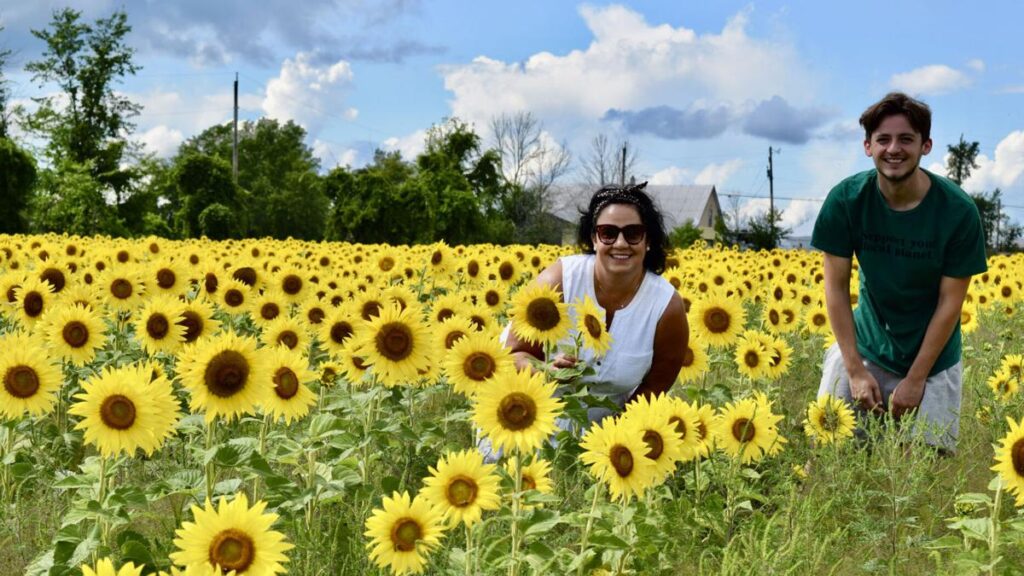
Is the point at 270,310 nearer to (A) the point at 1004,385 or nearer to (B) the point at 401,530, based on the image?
(B) the point at 401,530

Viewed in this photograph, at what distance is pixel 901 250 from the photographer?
5105 millimetres

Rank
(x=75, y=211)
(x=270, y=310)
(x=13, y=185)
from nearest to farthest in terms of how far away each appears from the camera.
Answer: (x=270, y=310)
(x=13, y=185)
(x=75, y=211)

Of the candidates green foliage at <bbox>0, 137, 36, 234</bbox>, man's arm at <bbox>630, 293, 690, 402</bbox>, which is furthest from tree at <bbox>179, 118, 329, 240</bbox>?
man's arm at <bbox>630, 293, 690, 402</bbox>

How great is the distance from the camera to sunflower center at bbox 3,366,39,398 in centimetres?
391

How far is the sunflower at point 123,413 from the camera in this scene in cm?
307

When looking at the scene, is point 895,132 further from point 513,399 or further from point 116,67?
point 116,67

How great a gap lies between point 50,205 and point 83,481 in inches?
1626

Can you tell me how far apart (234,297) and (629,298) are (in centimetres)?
312

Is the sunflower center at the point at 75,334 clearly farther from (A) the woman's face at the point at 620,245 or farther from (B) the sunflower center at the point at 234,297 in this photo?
(A) the woman's face at the point at 620,245

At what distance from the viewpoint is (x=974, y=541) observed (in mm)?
4227

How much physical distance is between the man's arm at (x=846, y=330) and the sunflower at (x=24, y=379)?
3994mm

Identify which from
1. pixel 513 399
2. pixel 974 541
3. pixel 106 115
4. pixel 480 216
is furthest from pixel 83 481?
pixel 106 115

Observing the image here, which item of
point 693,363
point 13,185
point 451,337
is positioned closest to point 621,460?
point 451,337

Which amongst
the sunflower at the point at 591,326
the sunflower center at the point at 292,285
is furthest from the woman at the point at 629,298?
the sunflower center at the point at 292,285
